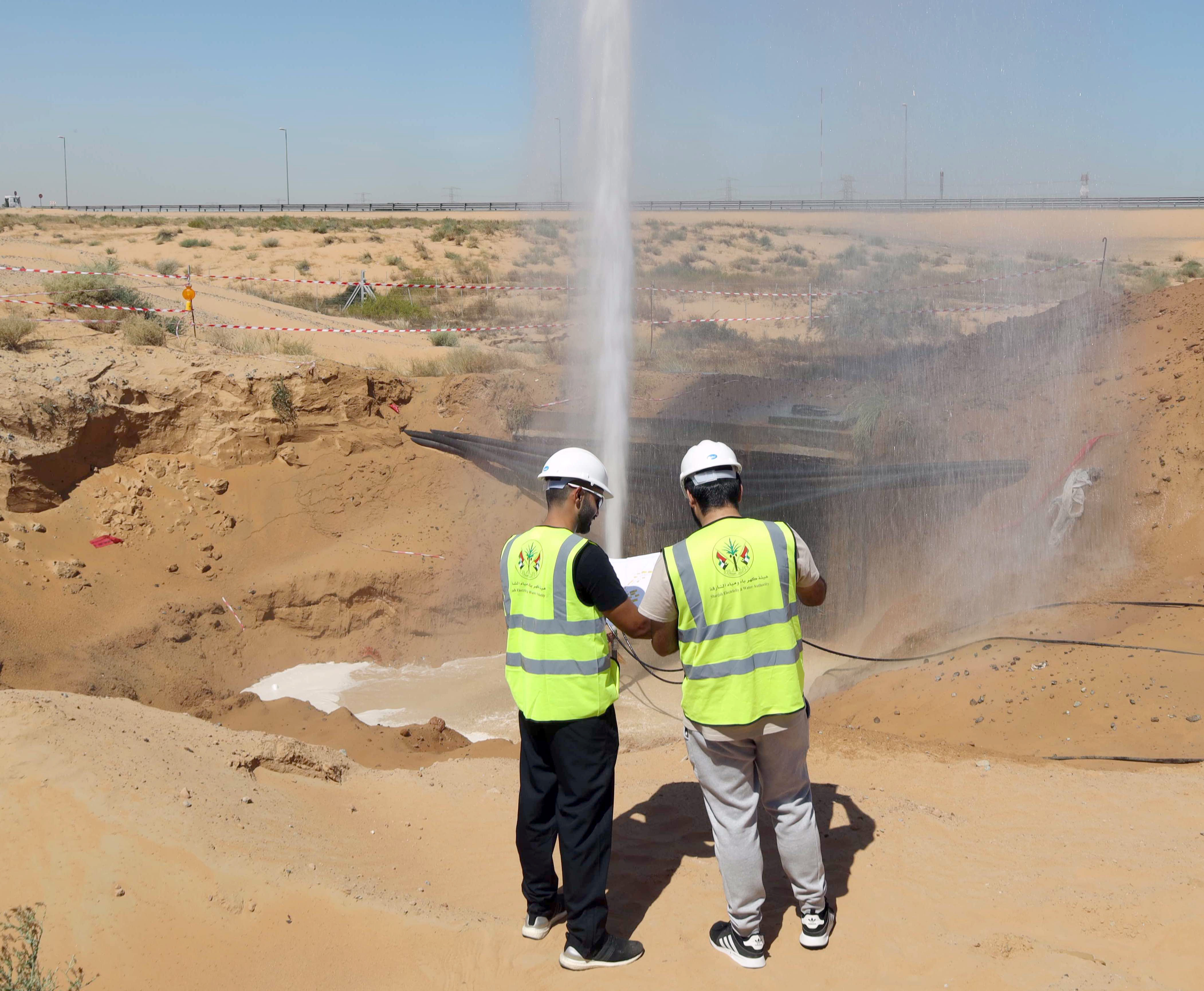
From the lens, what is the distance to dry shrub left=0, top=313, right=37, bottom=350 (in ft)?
35.2

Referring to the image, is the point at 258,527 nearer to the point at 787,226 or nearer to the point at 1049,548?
the point at 1049,548

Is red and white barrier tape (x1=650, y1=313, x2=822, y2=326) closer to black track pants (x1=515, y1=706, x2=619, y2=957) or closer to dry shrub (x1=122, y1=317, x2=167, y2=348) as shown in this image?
dry shrub (x1=122, y1=317, x2=167, y2=348)

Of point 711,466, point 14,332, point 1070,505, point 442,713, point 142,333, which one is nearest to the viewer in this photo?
point 711,466

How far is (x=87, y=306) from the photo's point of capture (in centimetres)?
1317

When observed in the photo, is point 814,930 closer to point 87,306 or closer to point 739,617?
point 739,617

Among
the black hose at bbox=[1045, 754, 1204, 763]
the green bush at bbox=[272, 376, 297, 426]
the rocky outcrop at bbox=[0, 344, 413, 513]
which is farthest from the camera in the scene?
the green bush at bbox=[272, 376, 297, 426]

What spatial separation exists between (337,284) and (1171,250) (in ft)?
106

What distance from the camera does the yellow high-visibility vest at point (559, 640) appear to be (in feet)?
11.0

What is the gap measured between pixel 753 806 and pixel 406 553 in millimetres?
7345

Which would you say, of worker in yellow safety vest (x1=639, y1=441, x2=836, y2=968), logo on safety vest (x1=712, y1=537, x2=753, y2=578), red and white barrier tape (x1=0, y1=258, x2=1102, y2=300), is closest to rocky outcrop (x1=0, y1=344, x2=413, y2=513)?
worker in yellow safety vest (x1=639, y1=441, x2=836, y2=968)

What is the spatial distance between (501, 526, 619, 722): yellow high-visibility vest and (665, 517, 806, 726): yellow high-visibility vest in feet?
1.04

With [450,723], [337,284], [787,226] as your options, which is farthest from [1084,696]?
[787,226]

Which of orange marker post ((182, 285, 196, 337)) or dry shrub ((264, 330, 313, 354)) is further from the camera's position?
dry shrub ((264, 330, 313, 354))

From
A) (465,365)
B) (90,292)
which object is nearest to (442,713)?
(465,365)
